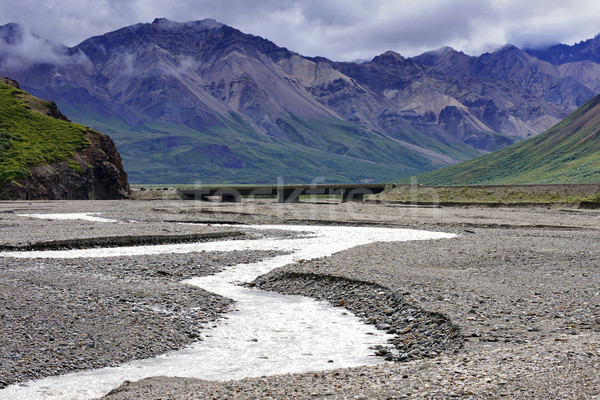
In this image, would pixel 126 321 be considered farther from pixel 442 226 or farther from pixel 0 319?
pixel 442 226

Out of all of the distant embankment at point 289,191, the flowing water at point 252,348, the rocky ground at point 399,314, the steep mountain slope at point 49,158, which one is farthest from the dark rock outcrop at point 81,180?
the flowing water at point 252,348

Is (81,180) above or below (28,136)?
below

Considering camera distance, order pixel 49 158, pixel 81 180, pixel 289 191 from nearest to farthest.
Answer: pixel 49 158, pixel 81 180, pixel 289 191

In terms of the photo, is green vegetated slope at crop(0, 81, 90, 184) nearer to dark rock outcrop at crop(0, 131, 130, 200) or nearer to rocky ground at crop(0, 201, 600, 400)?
dark rock outcrop at crop(0, 131, 130, 200)

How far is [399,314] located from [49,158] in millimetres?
101277

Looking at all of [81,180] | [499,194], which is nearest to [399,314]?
[499,194]

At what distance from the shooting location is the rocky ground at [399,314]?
12.2m

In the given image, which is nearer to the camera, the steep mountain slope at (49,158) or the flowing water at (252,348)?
the flowing water at (252,348)

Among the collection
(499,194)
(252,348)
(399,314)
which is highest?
(499,194)

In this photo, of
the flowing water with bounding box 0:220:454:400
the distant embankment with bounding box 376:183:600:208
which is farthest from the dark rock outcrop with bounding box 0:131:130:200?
the flowing water with bounding box 0:220:454:400

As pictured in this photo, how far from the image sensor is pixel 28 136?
4564 inches

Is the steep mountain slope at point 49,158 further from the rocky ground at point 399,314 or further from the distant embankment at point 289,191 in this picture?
the rocky ground at point 399,314

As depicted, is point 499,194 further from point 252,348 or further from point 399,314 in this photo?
point 252,348

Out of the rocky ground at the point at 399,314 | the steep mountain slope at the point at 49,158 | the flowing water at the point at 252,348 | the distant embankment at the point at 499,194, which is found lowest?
the flowing water at the point at 252,348
